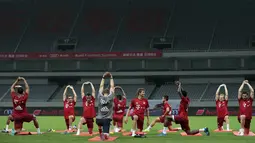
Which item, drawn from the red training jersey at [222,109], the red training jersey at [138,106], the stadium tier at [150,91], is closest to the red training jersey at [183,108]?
the red training jersey at [138,106]

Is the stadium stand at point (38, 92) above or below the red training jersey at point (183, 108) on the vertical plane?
above

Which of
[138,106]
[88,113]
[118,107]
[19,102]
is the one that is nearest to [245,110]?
[138,106]

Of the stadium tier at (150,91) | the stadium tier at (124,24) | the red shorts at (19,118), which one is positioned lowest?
the red shorts at (19,118)

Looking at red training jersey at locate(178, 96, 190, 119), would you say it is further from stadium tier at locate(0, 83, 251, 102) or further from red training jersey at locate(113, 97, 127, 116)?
stadium tier at locate(0, 83, 251, 102)

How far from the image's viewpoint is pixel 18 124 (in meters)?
18.7

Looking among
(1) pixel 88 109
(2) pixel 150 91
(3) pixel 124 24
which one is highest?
(3) pixel 124 24

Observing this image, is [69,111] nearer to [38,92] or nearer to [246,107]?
[246,107]

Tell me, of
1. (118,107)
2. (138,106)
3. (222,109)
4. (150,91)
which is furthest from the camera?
(150,91)

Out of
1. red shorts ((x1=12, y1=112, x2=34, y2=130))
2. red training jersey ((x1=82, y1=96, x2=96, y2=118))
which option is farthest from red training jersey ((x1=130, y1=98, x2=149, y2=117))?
red shorts ((x1=12, y1=112, x2=34, y2=130))

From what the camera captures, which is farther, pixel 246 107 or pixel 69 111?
pixel 69 111

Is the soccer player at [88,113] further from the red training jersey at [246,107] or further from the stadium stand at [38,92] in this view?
the stadium stand at [38,92]

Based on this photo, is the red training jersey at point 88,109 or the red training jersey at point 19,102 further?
the red training jersey at point 88,109

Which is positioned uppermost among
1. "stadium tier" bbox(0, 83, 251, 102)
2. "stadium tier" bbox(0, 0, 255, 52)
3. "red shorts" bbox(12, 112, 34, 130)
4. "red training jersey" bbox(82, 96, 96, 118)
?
"stadium tier" bbox(0, 0, 255, 52)

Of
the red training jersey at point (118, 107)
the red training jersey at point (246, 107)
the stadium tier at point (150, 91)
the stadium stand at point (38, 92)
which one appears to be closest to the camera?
the red training jersey at point (246, 107)
